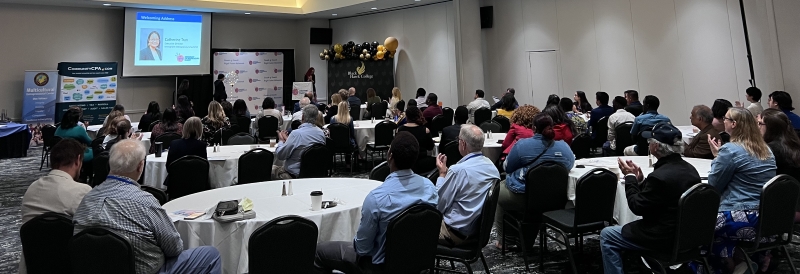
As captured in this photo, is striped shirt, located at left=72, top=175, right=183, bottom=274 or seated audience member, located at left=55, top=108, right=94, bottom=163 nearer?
striped shirt, located at left=72, top=175, right=183, bottom=274

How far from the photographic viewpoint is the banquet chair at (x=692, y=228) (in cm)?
279

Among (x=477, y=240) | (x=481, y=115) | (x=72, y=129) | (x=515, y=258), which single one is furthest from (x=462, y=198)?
(x=481, y=115)

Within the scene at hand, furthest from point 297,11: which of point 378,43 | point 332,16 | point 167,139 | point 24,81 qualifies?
point 167,139

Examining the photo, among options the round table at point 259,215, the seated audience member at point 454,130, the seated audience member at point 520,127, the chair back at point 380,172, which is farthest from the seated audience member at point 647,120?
the round table at point 259,215

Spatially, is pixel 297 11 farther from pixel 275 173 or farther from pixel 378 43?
pixel 275 173

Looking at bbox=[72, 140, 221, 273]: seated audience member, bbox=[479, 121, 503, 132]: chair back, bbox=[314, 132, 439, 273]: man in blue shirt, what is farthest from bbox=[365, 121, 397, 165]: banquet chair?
bbox=[72, 140, 221, 273]: seated audience member

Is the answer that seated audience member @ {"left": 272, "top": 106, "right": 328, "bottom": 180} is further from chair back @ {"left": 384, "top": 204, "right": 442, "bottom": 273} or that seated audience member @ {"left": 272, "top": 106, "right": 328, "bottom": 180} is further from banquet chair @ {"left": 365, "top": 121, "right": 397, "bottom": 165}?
chair back @ {"left": 384, "top": 204, "right": 442, "bottom": 273}

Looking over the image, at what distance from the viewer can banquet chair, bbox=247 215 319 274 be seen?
2.38 m

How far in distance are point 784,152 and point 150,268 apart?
4.47 m

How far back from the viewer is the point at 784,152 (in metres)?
3.70

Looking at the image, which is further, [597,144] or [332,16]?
[332,16]

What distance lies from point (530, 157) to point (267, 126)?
6178mm

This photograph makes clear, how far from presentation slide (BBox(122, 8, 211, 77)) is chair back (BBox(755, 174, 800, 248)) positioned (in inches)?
560

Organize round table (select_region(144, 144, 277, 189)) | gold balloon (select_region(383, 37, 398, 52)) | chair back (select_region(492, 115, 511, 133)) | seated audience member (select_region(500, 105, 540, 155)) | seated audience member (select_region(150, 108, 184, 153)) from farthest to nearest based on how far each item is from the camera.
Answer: gold balloon (select_region(383, 37, 398, 52)), chair back (select_region(492, 115, 511, 133)), seated audience member (select_region(150, 108, 184, 153)), seated audience member (select_region(500, 105, 540, 155)), round table (select_region(144, 144, 277, 189))
